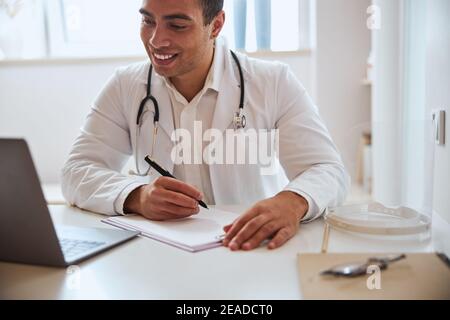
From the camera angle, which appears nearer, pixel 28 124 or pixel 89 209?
pixel 89 209

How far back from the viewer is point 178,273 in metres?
0.64

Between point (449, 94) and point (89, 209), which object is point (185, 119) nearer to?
point (89, 209)

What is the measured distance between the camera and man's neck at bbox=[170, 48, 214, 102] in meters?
1.29

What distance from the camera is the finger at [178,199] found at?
2.85ft

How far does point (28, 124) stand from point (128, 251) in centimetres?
249

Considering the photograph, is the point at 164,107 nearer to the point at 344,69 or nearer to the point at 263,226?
the point at 263,226

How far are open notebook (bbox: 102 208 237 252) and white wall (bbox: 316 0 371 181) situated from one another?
1.78 metres

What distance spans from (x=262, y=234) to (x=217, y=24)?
739 mm

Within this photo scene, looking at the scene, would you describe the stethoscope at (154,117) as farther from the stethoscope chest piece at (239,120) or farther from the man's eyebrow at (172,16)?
the man's eyebrow at (172,16)

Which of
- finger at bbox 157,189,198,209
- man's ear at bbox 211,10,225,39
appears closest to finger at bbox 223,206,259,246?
finger at bbox 157,189,198,209

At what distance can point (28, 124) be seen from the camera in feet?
9.71

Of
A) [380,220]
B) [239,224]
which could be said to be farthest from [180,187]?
[380,220]

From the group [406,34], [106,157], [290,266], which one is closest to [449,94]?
[290,266]

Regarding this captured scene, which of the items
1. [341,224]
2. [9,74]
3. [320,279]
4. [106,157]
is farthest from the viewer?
[9,74]
